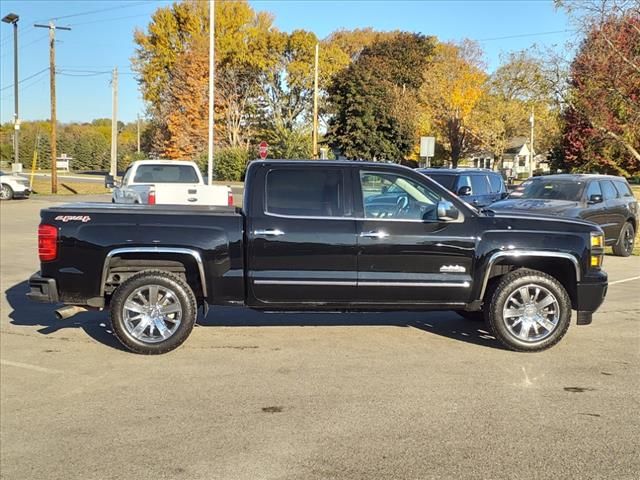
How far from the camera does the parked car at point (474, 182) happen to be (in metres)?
15.4

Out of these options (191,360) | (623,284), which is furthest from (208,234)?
(623,284)

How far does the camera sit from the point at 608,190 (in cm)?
1277

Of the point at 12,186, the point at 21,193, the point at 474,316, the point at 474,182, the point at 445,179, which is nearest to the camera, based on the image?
the point at 474,316

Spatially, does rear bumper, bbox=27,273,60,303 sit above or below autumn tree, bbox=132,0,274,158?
below

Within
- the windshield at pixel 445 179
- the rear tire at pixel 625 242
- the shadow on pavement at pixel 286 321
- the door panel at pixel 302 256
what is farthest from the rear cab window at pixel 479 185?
the door panel at pixel 302 256

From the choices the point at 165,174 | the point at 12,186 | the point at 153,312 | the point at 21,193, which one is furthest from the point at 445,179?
the point at 21,193

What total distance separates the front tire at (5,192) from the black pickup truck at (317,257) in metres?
26.1

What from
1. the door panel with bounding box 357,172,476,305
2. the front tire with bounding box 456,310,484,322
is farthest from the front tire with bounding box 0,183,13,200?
the door panel with bounding box 357,172,476,305

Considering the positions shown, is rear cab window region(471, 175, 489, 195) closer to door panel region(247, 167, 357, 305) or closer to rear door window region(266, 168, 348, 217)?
rear door window region(266, 168, 348, 217)

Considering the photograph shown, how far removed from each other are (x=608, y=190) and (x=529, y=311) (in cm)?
797

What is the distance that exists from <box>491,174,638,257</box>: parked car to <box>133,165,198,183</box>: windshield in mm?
7497

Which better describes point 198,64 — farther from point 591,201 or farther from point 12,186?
point 591,201

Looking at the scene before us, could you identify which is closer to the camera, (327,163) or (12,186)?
(327,163)

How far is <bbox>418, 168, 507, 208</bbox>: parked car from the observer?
1536 centimetres
